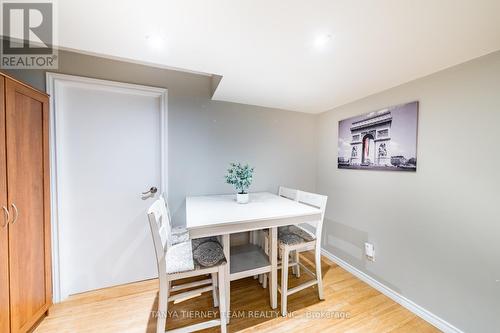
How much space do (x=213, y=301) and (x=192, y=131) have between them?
1.69 m

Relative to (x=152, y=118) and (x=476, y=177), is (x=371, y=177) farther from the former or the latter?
(x=152, y=118)

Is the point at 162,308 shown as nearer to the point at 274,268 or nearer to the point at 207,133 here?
the point at 274,268

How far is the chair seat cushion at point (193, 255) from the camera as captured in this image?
1332mm

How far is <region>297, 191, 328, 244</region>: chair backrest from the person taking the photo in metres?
1.71

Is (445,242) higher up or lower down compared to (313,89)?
lower down

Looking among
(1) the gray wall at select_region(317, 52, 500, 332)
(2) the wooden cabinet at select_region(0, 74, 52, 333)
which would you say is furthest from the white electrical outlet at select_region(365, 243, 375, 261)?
(2) the wooden cabinet at select_region(0, 74, 52, 333)

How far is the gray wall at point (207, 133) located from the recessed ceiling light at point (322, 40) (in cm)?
124

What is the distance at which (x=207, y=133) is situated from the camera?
7.25 feet

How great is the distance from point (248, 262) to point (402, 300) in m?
1.43

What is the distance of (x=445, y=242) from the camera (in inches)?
58.2

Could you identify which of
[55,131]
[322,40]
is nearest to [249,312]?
[322,40]

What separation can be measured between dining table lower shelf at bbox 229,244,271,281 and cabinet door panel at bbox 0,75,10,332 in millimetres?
1359

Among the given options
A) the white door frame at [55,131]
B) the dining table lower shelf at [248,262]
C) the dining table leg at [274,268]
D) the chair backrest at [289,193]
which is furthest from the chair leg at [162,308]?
the chair backrest at [289,193]

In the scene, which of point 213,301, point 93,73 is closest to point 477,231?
point 213,301
